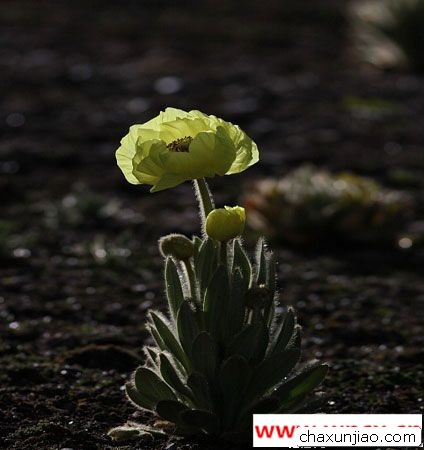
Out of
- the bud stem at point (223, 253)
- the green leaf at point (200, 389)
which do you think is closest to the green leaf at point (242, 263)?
the bud stem at point (223, 253)

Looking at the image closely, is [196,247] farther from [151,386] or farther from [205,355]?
[151,386]

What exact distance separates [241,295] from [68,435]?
0.72 metres

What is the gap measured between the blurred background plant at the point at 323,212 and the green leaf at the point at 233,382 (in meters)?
2.58

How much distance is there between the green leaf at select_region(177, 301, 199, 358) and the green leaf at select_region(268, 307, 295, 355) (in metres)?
0.27

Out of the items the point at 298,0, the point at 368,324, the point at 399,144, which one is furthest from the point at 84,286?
the point at 298,0

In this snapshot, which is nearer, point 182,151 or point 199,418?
point 182,151

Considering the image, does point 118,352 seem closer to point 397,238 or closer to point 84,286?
point 84,286

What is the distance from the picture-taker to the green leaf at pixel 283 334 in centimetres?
320

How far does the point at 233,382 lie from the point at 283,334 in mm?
222

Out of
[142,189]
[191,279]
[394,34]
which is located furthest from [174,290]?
[394,34]

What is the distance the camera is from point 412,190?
21.7 ft

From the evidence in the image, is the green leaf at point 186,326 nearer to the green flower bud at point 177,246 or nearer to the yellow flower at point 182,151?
the green flower bud at point 177,246

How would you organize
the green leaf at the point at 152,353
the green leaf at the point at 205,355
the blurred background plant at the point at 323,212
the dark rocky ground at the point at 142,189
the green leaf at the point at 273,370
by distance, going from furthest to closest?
the blurred background plant at the point at 323,212, the dark rocky ground at the point at 142,189, the green leaf at the point at 152,353, the green leaf at the point at 273,370, the green leaf at the point at 205,355

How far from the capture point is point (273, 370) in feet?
10.3
